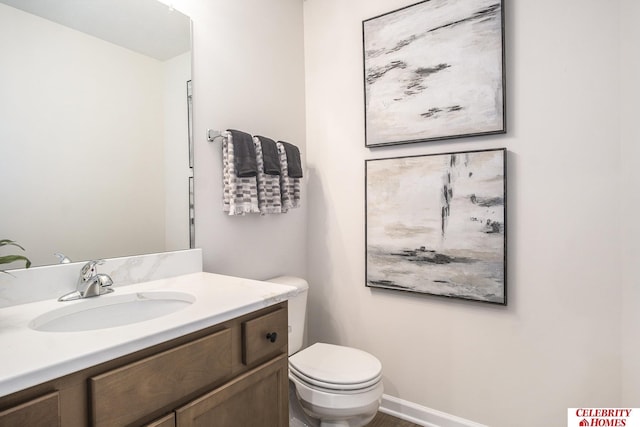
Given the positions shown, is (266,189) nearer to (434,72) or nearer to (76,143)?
(76,143)

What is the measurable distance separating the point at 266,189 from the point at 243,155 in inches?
9.1

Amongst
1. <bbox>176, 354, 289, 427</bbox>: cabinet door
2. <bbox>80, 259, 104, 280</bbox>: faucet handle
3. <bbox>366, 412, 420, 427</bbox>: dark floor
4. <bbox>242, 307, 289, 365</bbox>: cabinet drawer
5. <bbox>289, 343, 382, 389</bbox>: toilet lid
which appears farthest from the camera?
<bbox>366, 412, 420, 427</bbox>: dark floor

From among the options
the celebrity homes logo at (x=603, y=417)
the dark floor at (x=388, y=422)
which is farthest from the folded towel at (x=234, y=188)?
the celebrity homes logo at (x=603, y=417)

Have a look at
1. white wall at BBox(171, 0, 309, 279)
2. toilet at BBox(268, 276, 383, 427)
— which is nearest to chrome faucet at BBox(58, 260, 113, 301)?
white wall at BBox(171, 0, 309, 279)

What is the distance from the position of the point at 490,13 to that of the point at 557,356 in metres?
1.61

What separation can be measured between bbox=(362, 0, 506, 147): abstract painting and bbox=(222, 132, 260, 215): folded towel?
2.47 ft

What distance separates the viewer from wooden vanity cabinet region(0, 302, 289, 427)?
652mm

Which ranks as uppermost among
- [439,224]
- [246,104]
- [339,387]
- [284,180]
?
[246,104]

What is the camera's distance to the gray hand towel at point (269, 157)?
1.67 metres

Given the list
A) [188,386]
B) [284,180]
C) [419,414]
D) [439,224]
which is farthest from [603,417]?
[284,180]

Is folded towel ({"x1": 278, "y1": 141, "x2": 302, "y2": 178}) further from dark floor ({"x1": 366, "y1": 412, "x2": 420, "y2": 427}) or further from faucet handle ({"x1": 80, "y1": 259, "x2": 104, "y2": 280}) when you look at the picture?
dark floor ({"x1": 366, "y1": 412, "x2": 420, "y2": 427})

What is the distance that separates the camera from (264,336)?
1067 millimetres

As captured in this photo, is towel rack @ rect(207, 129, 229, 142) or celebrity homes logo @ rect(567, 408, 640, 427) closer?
celebrity homes logo @ rect(567, 408, 640, 427)

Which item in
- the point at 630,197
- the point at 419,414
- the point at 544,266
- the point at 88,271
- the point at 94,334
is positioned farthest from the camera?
the point at 419,414
